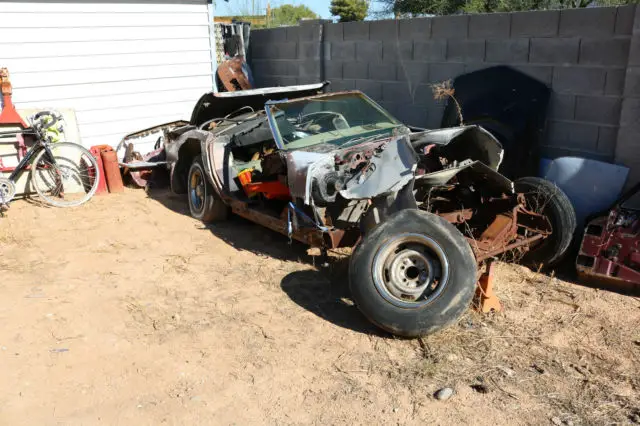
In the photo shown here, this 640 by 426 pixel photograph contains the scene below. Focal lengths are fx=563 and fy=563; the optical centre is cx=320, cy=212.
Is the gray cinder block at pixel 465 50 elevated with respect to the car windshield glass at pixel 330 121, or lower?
elevated

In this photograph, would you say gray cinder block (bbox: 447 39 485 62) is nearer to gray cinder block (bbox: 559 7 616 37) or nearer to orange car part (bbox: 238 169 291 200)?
gray cinder block (bbox: 559 7 616 37)

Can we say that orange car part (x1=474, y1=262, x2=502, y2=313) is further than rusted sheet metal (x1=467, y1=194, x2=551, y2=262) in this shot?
No

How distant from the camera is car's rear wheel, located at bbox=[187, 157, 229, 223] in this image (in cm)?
689

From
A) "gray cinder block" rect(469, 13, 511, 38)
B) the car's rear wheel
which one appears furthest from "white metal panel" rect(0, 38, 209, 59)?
"gray cinder block" rect(469, 13, 511, 38)

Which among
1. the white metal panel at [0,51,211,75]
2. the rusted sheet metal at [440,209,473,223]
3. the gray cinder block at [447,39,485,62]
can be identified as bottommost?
the rusted sheet metal at [440,209,473,223]

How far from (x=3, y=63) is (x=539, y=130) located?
737cm

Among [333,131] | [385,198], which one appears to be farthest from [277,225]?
[385,198]

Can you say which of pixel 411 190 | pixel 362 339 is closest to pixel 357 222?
pixel 411 190

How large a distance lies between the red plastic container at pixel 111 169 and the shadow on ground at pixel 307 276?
2.38m

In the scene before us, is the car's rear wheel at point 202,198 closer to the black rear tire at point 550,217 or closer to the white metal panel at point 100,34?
the white metal panel at point 100,34

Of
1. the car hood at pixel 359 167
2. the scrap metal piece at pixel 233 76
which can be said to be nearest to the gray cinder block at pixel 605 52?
the car hood at pixel 359 167

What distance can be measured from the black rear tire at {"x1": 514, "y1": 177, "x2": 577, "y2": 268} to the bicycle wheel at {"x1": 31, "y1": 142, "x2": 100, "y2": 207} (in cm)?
594

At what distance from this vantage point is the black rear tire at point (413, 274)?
13.2 feet

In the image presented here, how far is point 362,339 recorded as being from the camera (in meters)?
4.23
